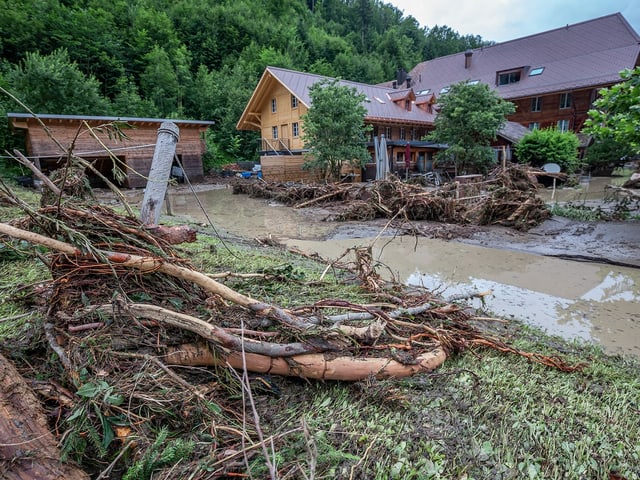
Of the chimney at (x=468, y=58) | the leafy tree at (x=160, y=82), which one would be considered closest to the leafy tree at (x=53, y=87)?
the leafy tree at (x=160, y=82)

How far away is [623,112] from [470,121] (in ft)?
41.8

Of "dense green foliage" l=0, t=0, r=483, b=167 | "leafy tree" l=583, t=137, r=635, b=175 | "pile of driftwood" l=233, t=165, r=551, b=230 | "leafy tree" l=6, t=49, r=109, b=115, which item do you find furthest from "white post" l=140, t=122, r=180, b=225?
"leafy tree" l=583, t=137, r=635, b=175

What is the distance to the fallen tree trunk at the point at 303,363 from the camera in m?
1.95

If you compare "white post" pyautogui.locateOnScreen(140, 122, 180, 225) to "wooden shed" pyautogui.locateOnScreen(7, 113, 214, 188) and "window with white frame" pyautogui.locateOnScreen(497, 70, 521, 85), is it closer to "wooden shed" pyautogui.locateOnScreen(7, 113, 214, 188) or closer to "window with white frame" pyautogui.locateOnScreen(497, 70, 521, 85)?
"wooden shed" pyautogui.locateOnScreen(7, 113, 214, 188)

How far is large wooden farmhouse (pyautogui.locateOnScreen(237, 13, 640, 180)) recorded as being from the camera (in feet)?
80.5

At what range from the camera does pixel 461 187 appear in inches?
456

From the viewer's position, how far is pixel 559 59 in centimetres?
3164

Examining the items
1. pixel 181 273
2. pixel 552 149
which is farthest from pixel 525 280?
pixel 552 149

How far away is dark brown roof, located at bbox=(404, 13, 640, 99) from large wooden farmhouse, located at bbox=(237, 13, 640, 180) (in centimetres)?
7

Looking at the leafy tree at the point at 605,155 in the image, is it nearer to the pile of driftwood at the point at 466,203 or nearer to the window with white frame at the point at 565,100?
the window with white frame at the point at 565,100

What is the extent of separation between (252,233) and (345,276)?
20.0ft

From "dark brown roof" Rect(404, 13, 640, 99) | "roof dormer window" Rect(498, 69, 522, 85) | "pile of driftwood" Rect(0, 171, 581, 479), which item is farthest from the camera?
"roof dormer window" Rect(498, 69, 522, 85)

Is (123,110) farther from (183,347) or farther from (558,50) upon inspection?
(558,50)

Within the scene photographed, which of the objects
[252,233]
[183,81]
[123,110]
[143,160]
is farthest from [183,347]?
[183,81]
